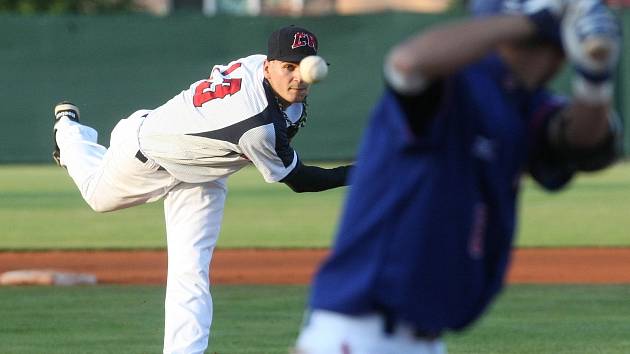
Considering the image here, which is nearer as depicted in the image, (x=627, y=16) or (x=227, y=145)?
(x=227, y=145)

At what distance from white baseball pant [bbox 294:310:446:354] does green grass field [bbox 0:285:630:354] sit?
153 inches

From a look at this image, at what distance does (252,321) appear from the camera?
799 cm

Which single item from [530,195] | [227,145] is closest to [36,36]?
[530,195]

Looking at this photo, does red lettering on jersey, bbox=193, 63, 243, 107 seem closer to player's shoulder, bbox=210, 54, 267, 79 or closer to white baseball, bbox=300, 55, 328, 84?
player's shoulder, bbox=210, 54, 267, 79

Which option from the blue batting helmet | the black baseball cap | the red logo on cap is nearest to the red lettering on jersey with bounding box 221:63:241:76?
the black baseball cap

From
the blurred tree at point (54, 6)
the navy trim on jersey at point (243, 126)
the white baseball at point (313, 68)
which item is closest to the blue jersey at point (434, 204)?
the white baseball at point (313, 68)

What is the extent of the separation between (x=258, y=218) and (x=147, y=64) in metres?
6.81

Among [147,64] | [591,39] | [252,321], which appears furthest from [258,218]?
[591,39]

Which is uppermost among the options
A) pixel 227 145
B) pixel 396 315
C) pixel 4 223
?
pixel 396 315

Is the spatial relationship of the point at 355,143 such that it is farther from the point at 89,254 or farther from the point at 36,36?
the point at 89,254

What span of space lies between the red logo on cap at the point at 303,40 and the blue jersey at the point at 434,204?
3301mm

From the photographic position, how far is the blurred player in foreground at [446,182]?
280 cm

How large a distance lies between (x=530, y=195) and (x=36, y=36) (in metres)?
9.11

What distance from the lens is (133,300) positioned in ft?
29.6
